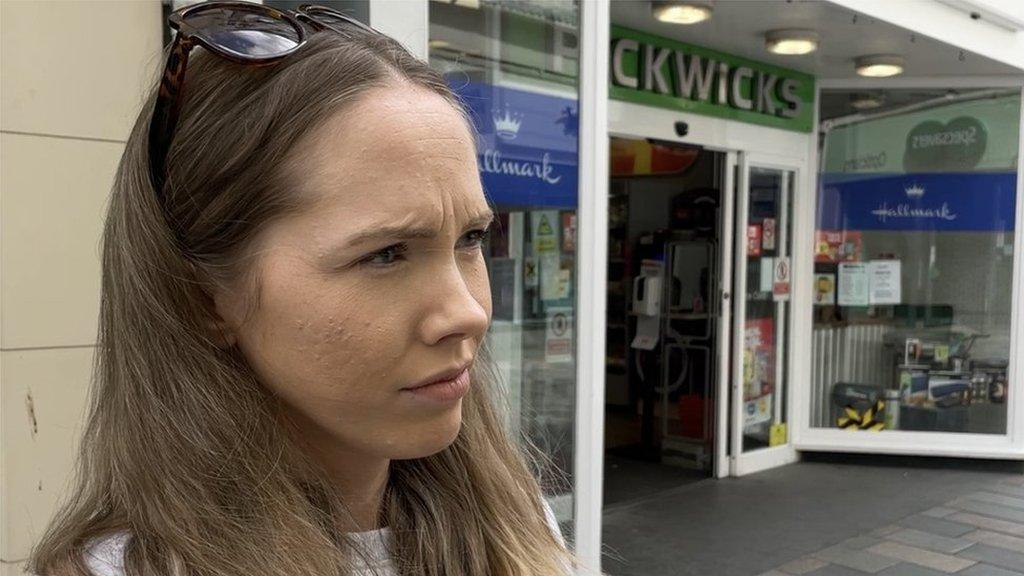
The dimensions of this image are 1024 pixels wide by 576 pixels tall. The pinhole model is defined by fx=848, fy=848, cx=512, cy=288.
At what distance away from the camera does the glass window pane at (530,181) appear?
11.7 feet

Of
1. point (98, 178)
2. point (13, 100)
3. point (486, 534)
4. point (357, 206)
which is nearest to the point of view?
point (357, 206)

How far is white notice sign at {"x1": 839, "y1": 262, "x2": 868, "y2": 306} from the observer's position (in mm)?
7129

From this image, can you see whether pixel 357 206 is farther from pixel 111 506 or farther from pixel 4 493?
pixel 4 493

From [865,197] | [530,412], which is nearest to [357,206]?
[530,412]

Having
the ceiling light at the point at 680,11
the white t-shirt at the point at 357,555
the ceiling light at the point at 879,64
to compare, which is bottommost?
the white t-shirt at the point at 357,555

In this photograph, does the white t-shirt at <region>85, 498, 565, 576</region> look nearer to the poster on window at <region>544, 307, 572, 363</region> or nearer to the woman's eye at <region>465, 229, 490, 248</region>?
the woman's eye at <region>465, 229, 490, 248</region>

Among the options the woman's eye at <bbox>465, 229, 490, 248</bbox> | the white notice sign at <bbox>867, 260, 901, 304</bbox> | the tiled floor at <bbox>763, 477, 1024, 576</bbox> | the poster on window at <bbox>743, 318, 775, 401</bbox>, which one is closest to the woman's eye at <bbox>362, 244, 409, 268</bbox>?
the woman's eye at <bbox>465, 229, 490, 248</bbox>

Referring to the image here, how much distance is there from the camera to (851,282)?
714cm

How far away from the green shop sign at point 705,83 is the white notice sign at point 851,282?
3.96 ft

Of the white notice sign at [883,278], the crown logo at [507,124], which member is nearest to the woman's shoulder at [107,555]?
the crown logo at [507,124]

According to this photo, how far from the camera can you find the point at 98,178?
2564 mm

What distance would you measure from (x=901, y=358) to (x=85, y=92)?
21.9ft

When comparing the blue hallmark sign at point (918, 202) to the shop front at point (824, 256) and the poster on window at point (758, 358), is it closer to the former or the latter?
the shop front at point (824, 256)

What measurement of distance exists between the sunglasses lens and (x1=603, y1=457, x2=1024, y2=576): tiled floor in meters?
4.27
